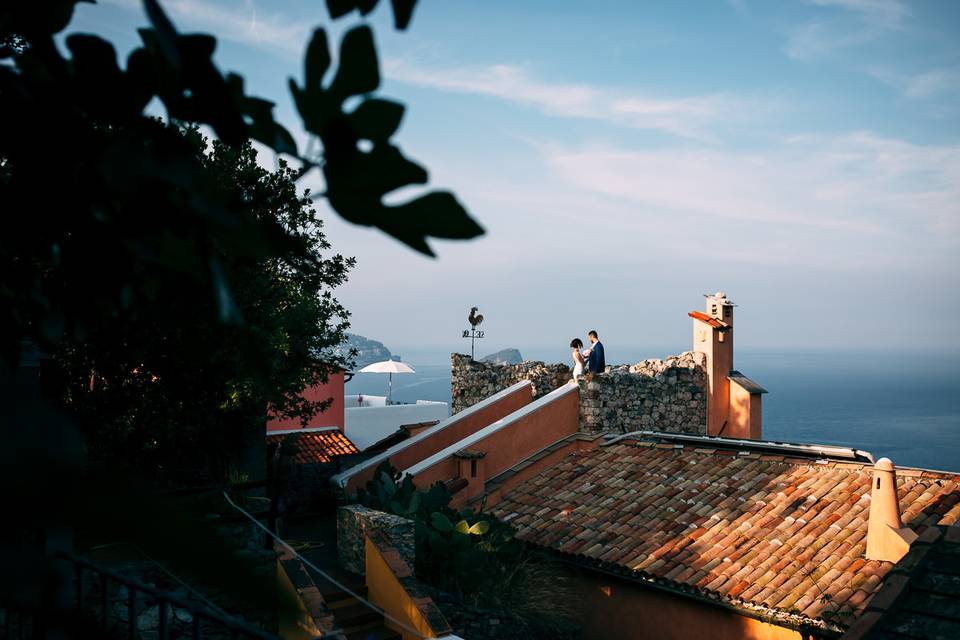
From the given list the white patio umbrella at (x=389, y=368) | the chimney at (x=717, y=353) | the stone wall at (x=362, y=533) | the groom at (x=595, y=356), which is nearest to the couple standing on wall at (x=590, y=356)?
the groom at (x=595, y=356)

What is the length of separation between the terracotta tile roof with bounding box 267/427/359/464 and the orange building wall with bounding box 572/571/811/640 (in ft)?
17.4

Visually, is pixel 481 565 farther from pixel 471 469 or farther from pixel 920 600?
pixel 920 600

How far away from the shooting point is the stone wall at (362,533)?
806 cm


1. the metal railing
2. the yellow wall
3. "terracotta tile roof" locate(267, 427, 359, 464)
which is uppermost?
the metal railing

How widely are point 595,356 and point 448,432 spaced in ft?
9.32

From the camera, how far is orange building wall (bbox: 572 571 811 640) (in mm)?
8047

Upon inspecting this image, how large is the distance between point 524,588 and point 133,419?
438 centimetres

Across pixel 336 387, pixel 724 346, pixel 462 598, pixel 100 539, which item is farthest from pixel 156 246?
pixel 336 387

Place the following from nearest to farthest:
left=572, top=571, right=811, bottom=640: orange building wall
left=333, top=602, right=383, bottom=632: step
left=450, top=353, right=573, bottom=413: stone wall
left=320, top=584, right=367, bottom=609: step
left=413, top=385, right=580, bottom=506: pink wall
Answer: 1. left=333, top=602, right=383, bottom=632: step
2. left=320, top=584, right=367, bottom=609: step
3. left=572, top=571, right=811, bottom=640: orange building wall
4. left=413, top=385, right=580, bottom=506: pink wall
5. left=450, top=353, right=573, bottom=413: stone wall

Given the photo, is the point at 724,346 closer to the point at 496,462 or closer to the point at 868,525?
the point at 496,462

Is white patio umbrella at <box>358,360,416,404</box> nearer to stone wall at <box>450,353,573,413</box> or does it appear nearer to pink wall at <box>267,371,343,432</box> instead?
pink wall at <box>267,371,343,432</box>

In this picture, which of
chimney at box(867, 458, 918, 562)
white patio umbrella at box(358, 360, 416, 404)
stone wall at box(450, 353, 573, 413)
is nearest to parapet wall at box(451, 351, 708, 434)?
stone wall at box(450, 353, 573, 413)

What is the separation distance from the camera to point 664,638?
8734mm

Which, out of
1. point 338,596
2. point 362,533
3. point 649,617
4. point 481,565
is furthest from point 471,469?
point 338,596
